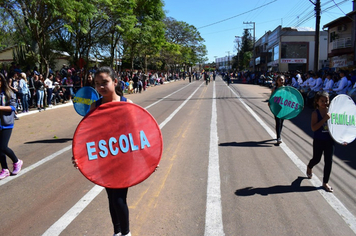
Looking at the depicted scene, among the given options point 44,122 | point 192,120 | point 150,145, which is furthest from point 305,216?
point 44,122

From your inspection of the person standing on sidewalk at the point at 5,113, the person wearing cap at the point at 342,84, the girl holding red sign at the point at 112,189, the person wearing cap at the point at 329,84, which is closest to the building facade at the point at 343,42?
the person wearing cap at the point at 329,84

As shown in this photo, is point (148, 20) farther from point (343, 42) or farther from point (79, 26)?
point (343, 42)

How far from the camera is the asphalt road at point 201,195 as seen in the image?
143 inches

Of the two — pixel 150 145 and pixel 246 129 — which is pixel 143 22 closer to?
pixel 246 129

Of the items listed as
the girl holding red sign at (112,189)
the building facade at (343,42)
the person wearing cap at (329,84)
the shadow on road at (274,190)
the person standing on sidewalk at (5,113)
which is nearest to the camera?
the girl holding red sign at (112,189)

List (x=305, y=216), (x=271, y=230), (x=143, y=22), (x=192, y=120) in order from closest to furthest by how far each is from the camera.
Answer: (x=271, y=230), (x=305, y=216), (x=192, y=120), (x=143, y=22)

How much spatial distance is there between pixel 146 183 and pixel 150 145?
89.7 inches

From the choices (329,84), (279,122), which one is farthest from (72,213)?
(329,84)

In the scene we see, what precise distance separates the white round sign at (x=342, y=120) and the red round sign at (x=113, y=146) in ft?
10.5

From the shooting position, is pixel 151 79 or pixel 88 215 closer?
pixel 88 215

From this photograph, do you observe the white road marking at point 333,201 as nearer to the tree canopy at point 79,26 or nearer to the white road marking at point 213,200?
the white road marking at point 213,200

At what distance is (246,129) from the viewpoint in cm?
971

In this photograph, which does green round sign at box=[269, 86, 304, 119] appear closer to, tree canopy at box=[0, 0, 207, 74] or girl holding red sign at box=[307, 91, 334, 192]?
girl holding red sign at box=[307, 91, 334, 192]

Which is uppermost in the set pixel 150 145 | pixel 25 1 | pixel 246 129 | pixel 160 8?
pixel 160 8
